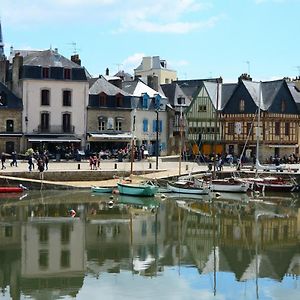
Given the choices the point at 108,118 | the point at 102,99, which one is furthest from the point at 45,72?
the point at 108,118

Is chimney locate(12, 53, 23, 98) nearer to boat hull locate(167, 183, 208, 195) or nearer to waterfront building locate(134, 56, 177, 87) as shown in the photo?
boat hull locate(167, 183, 208, 195)

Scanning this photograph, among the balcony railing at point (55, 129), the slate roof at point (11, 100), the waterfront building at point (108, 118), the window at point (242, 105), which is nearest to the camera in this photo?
the slate roof at point (11, 100)

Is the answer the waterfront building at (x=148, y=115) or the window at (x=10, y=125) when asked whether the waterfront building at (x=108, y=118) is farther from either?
the window at (x=10, y=125)

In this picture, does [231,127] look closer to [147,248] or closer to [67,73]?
[67,73]

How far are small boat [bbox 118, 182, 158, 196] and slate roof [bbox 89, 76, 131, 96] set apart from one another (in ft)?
54.0

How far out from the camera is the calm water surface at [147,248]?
1825cm

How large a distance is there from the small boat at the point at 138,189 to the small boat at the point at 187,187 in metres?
1.68

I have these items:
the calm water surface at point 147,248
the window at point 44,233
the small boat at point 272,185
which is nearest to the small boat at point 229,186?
the small boat at point 272,185

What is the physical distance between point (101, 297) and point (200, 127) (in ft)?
138

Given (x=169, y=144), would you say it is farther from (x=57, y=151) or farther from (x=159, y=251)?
(x=159, y=251)

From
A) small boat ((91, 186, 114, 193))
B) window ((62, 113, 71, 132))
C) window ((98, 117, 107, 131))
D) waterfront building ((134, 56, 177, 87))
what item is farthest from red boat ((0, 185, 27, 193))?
waterfront building ((134, 56, 177, 87))

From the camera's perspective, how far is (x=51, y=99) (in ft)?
172

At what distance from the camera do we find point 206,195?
130 ft

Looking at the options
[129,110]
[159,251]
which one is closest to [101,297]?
[159,251]
